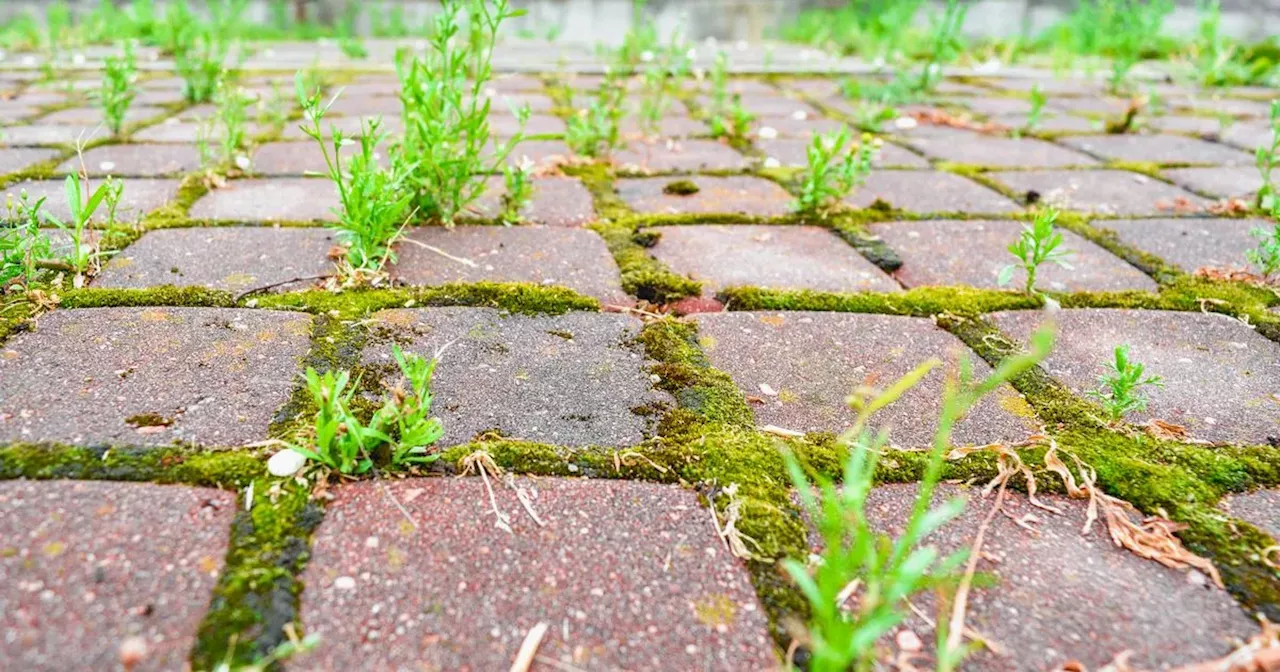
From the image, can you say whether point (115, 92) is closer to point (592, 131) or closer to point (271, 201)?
point (271, 201)

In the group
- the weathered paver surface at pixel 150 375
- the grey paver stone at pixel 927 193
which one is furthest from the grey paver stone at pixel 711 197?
the weathered paver surface at pixel 150 375

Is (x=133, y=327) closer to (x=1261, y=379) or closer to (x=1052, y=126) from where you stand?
(x=1261, y=379)

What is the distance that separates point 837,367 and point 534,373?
1.62 feet

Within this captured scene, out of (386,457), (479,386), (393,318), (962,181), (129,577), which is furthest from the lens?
(962,181)

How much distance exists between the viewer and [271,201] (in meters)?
2.32

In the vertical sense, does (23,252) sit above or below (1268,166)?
below

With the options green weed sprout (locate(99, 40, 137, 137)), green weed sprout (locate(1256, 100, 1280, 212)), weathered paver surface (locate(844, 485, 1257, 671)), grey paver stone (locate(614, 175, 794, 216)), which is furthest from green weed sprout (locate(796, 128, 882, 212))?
green weed sprout (locate(99, 40, 137, 137))

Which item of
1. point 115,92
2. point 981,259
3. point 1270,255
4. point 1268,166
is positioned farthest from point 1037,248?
point 115,92

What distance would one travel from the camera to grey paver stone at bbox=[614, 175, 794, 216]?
243cm

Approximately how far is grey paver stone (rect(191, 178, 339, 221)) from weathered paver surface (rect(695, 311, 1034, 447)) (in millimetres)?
1076

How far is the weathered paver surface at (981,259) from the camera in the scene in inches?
75.9

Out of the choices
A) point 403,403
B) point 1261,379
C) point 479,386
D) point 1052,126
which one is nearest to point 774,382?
point 479,386

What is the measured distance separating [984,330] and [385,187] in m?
1.16

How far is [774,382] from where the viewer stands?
1419 millimetres
